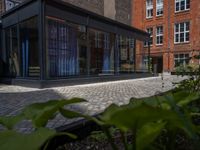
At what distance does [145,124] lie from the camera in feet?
1.86

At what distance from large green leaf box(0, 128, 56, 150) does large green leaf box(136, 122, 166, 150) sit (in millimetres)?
205

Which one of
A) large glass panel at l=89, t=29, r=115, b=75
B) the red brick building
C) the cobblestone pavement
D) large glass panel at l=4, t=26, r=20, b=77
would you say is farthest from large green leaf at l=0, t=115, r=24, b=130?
the red brick building

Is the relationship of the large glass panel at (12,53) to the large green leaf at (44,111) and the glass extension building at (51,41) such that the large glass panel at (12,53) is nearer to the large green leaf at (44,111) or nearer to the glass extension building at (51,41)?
the glass extension building at (51,41)

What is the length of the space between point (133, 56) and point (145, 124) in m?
18.1

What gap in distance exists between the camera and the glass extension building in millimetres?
9773

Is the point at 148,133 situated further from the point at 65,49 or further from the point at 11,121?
the point at 65,49

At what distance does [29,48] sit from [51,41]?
1.03m

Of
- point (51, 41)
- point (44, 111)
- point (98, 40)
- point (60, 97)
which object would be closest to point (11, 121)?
point (44, 111)

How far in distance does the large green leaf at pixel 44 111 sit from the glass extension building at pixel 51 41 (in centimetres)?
885

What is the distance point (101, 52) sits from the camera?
50.0ft

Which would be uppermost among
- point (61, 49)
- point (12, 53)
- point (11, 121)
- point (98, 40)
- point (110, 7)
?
point (110, 7)

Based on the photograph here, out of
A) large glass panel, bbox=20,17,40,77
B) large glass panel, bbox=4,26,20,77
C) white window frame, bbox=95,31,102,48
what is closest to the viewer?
large glass panel, bbox=20,17,40,77

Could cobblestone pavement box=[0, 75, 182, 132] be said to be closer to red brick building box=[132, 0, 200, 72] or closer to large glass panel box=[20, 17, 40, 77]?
large glass panel box=[20, 17, 40, 77]

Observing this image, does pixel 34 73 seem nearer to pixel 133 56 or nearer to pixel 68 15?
pixel 68 15
